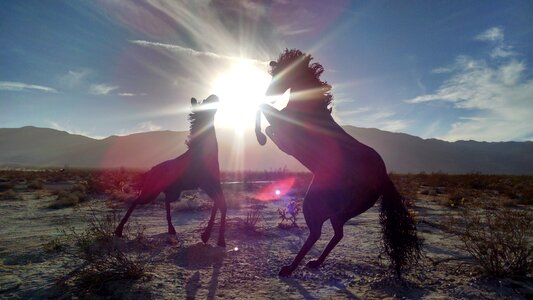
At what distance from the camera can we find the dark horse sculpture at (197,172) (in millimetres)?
7695

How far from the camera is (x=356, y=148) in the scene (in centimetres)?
556

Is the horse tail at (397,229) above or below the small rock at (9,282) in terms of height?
above

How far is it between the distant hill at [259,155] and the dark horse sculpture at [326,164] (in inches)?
5105

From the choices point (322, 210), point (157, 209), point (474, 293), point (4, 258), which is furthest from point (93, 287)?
point (157, 209)

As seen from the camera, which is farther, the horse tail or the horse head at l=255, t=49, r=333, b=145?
the horse head at l=255, t=49, r=333, b=145

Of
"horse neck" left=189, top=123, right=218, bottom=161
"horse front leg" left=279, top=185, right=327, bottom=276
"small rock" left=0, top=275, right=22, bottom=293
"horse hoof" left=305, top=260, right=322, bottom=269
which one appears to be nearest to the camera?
"small rock" left=0, top=275, right=22, bottom=293

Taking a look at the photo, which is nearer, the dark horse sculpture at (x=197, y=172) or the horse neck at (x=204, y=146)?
the dark horse sculpture at (x=197, y=172)

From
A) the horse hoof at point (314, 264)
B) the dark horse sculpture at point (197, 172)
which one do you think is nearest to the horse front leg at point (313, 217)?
the horse hoof at point (314, 264)

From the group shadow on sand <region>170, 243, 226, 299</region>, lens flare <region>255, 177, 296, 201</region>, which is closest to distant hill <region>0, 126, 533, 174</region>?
lens flare <region>255, 177, 296, 201</region>

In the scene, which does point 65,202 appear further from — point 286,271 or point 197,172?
point 286,271

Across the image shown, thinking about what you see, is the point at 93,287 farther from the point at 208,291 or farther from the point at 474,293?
the point at 474,293

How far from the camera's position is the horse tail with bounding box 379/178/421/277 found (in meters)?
5.41

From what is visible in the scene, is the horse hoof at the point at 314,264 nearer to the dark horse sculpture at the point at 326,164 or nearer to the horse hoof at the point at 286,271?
the dark horse sculpture at the point at 326,164

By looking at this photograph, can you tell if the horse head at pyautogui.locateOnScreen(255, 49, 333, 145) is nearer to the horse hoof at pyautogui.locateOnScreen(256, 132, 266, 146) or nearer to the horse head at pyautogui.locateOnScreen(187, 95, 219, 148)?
the horse hoof at pyautogui.locateOnScreen(256, 132, 266, 146)
